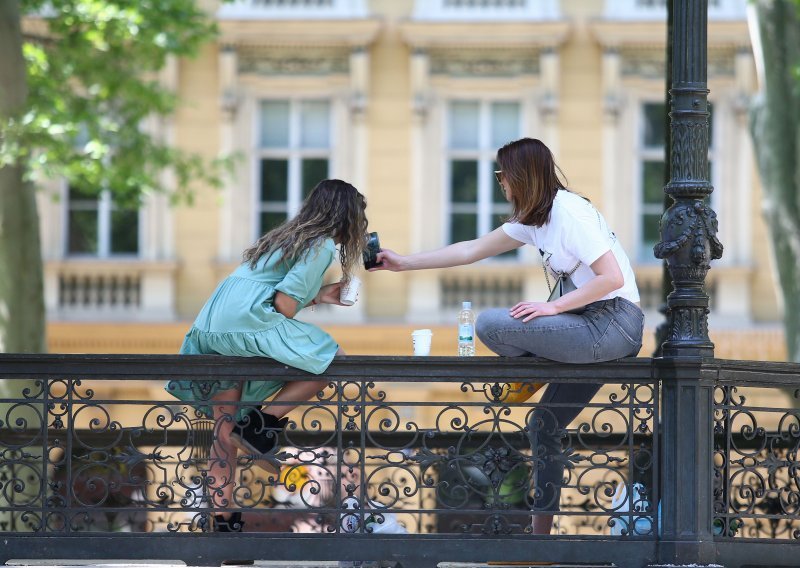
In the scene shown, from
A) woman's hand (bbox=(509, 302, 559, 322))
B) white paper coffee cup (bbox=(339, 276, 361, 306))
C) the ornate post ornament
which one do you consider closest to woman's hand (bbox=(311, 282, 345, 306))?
white paper coffee cup (bbox=(339, 276, 361, 306))

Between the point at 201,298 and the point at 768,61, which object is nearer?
the point at 768,61

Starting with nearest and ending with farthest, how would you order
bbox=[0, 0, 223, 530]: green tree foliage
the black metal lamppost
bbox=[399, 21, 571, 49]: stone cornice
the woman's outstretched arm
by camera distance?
1. the black metal lamppost
2. the woman's outstretched arm
3. bbox=[0, 0, 223, 530]: green tree foliage
4. bbox=[399, 21, 571, 49]: stone cornice

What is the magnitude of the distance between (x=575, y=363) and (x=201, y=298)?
49.3 ft

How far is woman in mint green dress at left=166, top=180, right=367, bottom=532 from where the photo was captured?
7199mm

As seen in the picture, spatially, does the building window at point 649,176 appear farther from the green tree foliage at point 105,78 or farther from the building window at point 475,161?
the green tree foliage at point 105,78

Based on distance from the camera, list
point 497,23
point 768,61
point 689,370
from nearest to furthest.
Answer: point 689,370 < point 768,61 < point 497,23

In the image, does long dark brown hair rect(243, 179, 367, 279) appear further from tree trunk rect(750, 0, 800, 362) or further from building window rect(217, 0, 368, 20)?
building window rect(217, 0, 368, 20)

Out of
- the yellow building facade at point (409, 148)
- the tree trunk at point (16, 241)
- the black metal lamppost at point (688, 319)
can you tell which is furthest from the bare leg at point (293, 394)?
the yellow building facade at point (409, 148)

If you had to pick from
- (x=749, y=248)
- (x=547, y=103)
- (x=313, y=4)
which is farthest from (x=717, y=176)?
(x=313, y=4)

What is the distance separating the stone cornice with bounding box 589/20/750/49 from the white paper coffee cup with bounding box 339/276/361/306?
1443 centimetres

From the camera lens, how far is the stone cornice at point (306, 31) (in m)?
21.2

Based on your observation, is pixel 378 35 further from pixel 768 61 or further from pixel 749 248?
pixel 768 61

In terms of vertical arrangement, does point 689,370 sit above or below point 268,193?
below

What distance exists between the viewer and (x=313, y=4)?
21469 millimetres
